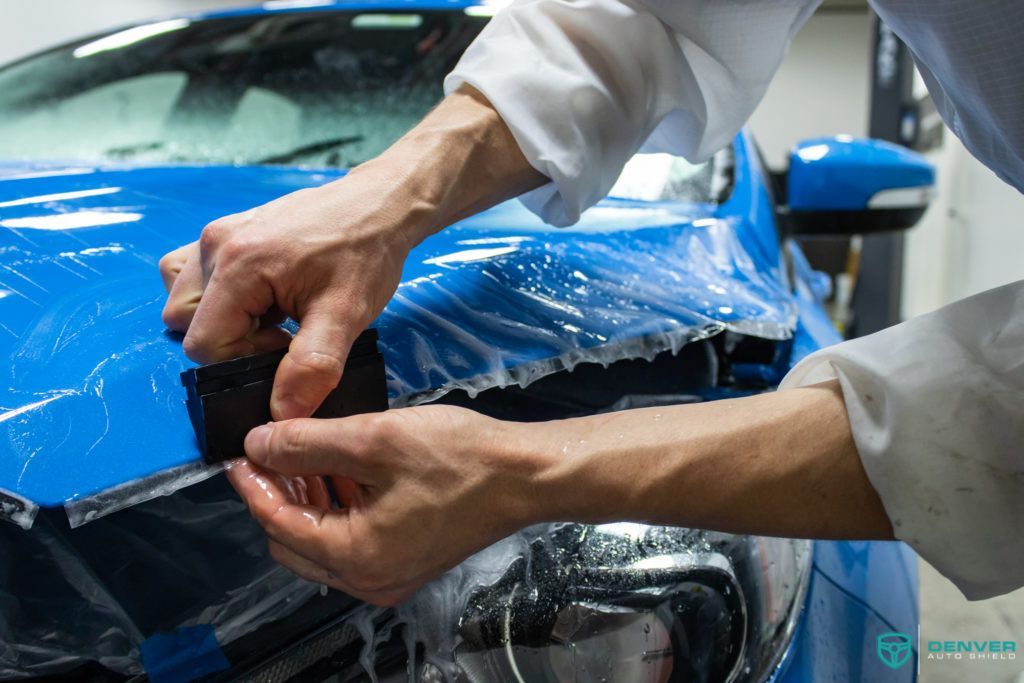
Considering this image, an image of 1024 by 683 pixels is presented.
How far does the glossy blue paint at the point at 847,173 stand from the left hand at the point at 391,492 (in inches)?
38.7

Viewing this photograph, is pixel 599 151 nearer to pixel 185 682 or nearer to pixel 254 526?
pixel 254 526

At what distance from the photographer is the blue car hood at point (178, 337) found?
0.54 meters

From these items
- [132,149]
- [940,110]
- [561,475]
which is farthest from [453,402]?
[132,149]

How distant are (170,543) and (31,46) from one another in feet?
13.7

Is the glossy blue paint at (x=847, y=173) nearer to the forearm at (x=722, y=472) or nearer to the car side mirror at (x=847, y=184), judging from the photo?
the car side mirror at (x=847, y=184)

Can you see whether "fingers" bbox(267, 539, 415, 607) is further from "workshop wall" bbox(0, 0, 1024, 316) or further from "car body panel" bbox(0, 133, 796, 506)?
"workshop wall" bbox(0, 0, 1024, 316)

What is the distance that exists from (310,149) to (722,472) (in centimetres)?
93

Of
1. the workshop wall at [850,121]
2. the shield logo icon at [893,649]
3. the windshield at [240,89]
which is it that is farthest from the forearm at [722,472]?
the workshop wall at [850,121]

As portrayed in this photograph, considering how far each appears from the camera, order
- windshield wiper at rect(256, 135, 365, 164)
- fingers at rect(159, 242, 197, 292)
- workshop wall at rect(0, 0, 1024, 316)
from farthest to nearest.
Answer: workshop wall at rect(0, 0, 1024, 316) < windshield wiper at rect(256, 135, 365, 164) < fingers at rect(159, 242, 197, 292)

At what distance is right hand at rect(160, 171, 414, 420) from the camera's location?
589 mm

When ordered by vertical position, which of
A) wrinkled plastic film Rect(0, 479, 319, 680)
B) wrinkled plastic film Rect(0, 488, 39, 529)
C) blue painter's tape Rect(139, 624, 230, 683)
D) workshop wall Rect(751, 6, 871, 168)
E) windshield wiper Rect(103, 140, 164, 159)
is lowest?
workshop wall Rect(751, 6, 871, 168)

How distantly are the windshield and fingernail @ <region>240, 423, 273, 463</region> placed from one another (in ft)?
2.61

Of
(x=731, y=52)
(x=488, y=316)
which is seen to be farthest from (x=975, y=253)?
(x=488, y=316)

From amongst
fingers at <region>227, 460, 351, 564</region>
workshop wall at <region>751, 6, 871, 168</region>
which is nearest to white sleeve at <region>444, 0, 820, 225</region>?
fingers at <region>227, 460, 351, 564</region>
